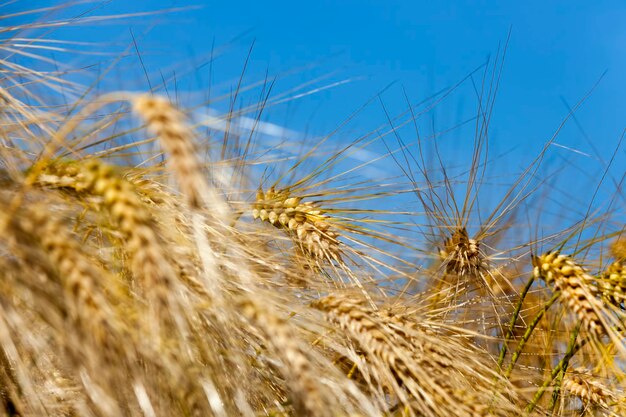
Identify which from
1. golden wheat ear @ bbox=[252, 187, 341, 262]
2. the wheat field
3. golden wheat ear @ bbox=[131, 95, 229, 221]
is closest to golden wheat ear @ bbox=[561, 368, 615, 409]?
the wheat field

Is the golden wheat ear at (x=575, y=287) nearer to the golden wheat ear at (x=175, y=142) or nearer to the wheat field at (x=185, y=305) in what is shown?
Result: the wheat field at (x=185, y=305)

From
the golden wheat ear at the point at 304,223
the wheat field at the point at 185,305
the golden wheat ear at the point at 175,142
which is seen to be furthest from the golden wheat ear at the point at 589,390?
the golden wheat ear at the point at 175,142

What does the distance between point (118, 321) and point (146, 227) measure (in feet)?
0.58

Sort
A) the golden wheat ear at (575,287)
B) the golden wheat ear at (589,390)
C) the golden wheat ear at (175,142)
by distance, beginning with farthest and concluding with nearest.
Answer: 1. the golden wheat ear at (589,390)
2. the golden wheat ear at (575,287)
3. the golden wheat ear at (175,142)

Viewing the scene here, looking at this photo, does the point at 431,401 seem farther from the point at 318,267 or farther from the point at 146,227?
the point at 318,267

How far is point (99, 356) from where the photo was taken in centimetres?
75

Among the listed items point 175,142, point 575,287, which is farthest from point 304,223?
point 175,142

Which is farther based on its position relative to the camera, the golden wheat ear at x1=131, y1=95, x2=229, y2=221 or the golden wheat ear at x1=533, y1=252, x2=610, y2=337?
the golden wheat ear at x1=533, y1=252, x2=610, y2=337

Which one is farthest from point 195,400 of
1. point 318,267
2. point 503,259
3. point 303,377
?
point 503,259

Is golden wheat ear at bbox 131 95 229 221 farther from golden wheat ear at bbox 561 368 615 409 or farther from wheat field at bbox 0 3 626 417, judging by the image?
golden wheat ear at bbox 561 368 615 409

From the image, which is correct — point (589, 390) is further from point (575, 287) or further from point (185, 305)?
point (185, 305)

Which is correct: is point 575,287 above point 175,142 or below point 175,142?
above

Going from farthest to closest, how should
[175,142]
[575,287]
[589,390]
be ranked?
[589,390] → [575,287] → [175,142]

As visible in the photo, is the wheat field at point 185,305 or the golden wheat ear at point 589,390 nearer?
the wheat field at point 185,305
